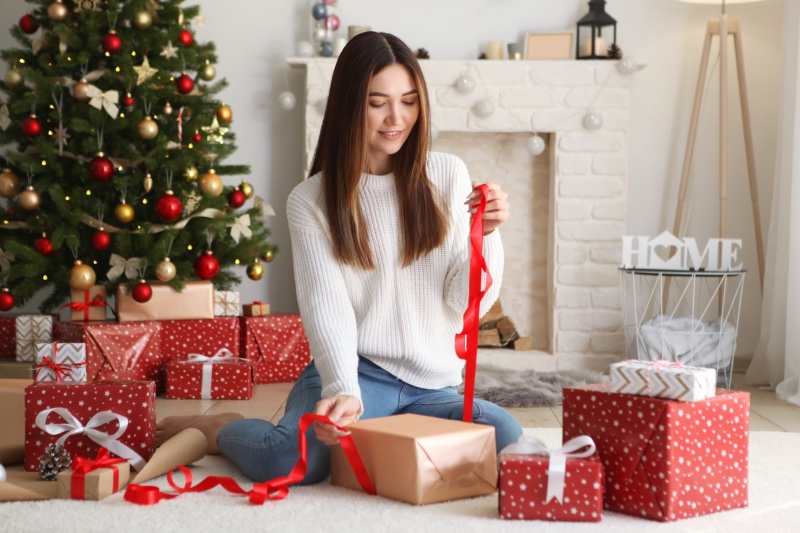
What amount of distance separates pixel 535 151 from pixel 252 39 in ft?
4.30

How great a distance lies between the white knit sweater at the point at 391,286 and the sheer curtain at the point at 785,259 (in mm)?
1692

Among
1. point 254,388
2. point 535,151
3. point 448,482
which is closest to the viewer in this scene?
point 448,482

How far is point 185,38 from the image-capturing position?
3408 millimetres

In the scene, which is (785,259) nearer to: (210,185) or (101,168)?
(210,185)

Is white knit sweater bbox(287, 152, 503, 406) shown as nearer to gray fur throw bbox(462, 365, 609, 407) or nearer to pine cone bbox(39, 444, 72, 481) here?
pine cone bbox(39, 444, 72, 481)

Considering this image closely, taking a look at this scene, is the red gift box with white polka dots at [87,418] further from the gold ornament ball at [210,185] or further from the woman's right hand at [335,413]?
the gold ornament ball at [210,185]

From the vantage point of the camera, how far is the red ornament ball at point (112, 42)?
324 centimetres

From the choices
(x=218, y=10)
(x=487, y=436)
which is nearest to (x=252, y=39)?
(x=218, y=10)

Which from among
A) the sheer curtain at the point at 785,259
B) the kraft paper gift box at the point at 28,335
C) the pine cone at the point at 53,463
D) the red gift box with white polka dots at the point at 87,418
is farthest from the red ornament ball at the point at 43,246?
the sheer curtain at the point at 785,259

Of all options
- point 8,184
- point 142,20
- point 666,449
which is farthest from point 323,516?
point 142,20

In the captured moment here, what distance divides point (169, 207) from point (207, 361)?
0.54 metres

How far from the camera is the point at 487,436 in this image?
178 cm

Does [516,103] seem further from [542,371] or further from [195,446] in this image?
[195,446]

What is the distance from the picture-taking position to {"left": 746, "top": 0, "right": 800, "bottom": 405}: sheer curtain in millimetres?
3309
